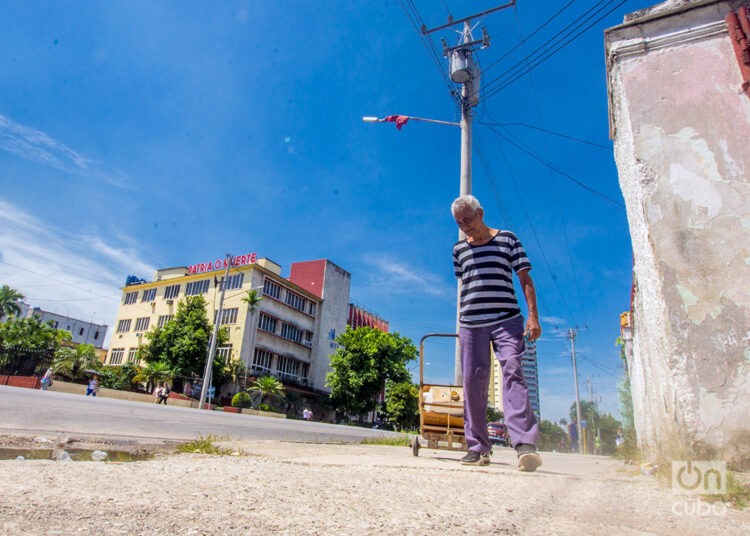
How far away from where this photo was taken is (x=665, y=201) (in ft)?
8.96

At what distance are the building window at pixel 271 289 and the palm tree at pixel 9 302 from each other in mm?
32314

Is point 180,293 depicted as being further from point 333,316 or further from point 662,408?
point 662,408

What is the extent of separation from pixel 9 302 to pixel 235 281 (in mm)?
30133

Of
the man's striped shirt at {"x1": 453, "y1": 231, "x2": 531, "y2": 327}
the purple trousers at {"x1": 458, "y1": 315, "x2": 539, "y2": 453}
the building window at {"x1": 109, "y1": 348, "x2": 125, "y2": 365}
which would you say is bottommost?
the purple trousers at {"x1": 458, "y1": 315, "x2": 539, "y2": 453}

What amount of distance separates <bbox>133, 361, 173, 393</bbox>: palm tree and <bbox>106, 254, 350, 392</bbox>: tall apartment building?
14.6ft

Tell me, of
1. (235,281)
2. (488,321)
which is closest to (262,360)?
(235,281)

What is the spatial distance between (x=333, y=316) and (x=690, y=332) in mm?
45081

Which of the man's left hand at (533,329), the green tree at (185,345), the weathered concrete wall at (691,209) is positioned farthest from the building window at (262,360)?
the weathered concrete wall at (691,209)

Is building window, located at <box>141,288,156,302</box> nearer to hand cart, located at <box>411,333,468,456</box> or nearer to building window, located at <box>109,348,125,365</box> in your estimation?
building window, located at <box>109,348,125,365</box>

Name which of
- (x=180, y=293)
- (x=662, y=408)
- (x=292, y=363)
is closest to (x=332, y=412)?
(x=292, y=363)

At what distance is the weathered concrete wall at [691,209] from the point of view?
7.58ft

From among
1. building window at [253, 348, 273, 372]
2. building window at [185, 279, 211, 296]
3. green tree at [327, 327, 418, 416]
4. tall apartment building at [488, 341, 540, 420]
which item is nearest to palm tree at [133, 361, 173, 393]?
building window at [253, 348, 273, 372]

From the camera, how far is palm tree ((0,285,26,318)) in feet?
158

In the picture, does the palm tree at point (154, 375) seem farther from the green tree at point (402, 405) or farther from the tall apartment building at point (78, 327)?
the tall apartment building at point (78, 327)
